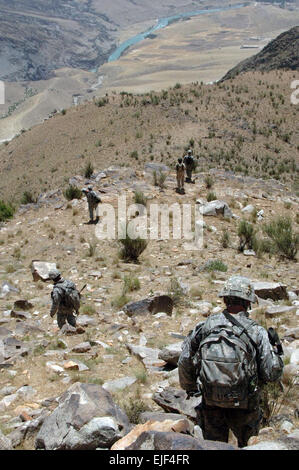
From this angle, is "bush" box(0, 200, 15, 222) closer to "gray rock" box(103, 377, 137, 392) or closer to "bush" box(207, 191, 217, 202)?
"bush" box(207, 191, 217, 202)

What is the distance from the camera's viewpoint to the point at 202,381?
3328mm

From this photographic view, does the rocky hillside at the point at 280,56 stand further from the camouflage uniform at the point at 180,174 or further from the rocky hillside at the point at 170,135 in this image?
the camouflage uniform at the point at 180,174

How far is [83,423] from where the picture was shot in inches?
134

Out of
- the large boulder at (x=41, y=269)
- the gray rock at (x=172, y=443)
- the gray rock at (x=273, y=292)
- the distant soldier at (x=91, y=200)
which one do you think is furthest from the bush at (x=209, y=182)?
the gray rock at (x=172, y=443)

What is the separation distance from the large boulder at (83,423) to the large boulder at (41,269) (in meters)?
6.63

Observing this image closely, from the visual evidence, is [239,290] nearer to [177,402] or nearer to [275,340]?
[275,340]

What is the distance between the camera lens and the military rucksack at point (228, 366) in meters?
3.21

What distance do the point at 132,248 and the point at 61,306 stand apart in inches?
160

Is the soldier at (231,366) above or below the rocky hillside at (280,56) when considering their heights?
below

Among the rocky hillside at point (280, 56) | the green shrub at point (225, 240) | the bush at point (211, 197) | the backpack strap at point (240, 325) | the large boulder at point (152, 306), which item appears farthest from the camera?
the rocky hillside at point (280, 56)

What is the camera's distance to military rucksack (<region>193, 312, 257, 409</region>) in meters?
3.21

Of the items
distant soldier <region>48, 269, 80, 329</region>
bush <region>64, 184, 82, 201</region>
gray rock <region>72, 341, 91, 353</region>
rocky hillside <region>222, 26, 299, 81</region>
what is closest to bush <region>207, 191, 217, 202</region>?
bush <region>64, 184, 82, 201</region>

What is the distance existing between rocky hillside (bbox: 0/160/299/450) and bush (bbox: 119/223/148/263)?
0.66 ft
